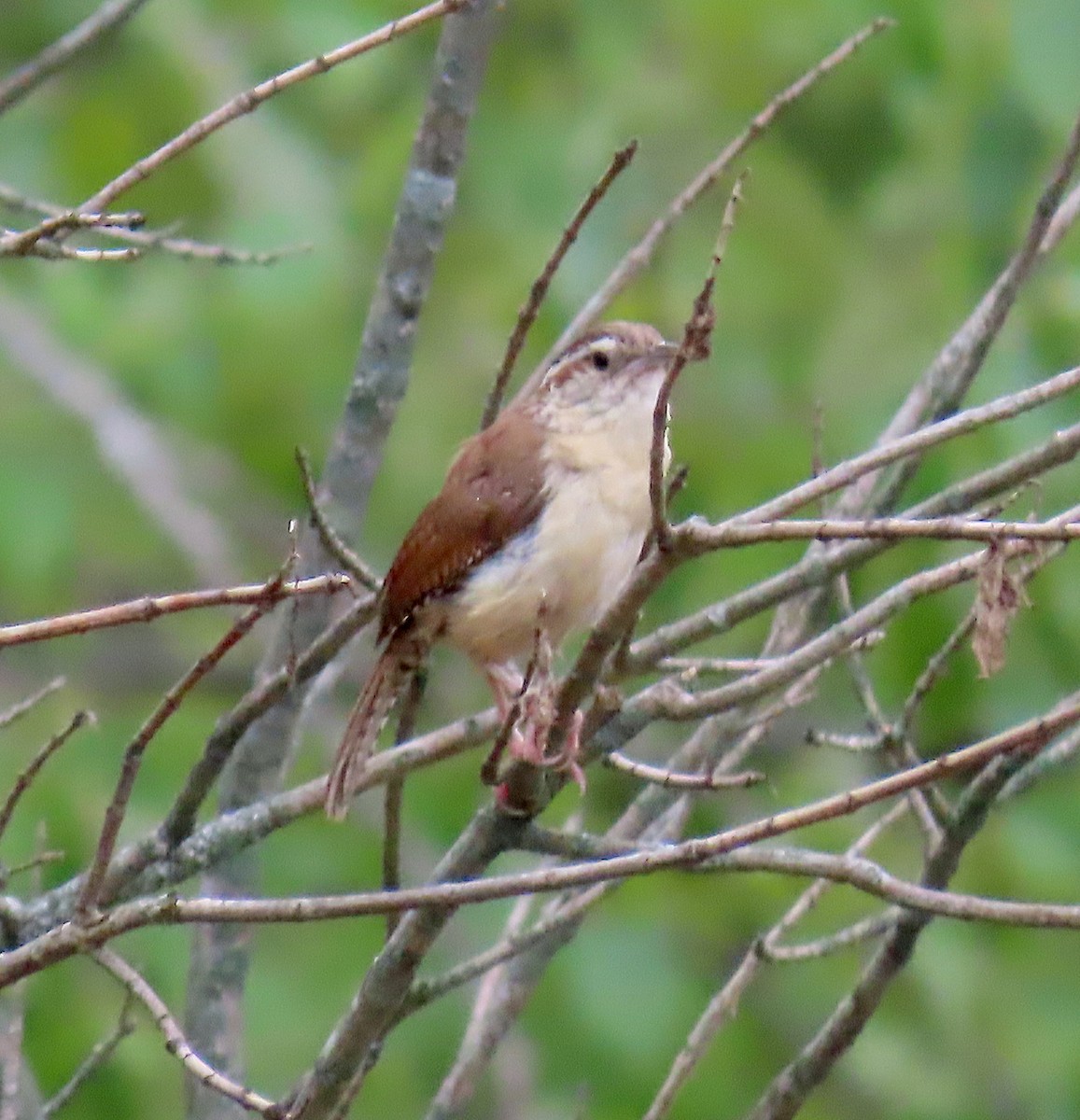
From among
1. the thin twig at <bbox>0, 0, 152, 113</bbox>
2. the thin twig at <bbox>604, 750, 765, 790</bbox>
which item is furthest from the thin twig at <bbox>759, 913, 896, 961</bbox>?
the thin twig at <bbox>0, 0, 152, 113</bbox>

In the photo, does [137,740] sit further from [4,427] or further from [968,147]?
[4,427]

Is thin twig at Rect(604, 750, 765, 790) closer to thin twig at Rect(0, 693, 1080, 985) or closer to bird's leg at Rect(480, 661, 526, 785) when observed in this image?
bird's leg at Rect(480, 661, 526, 785)

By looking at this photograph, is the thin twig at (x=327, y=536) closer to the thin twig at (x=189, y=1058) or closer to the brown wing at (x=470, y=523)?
the brown wing at (x=470, y=523)

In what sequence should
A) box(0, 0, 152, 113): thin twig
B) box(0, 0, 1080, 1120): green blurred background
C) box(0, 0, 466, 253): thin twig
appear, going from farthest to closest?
1. box(0, 0, 1080, 1120): green blurred background
2. box(0, 0, 152, 113): thin twig
3. box(0, 0, 466, 253): thin twig

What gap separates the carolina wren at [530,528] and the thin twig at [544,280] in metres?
0.32

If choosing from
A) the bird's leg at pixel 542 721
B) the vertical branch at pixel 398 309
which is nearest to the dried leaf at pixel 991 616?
the bird's leg at pixel 542 721

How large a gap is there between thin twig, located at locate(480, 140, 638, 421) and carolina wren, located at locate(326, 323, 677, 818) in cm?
32

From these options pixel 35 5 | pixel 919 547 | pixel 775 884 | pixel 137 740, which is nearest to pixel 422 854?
pixel 775 884

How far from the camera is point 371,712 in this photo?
4.05 meters

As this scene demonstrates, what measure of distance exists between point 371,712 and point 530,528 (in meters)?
0.49

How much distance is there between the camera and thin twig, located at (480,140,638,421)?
10.6ft

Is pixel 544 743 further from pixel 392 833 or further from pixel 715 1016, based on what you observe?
pixel 715 1016

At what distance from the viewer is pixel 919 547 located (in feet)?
19.0

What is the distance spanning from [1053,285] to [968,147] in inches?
36.8
